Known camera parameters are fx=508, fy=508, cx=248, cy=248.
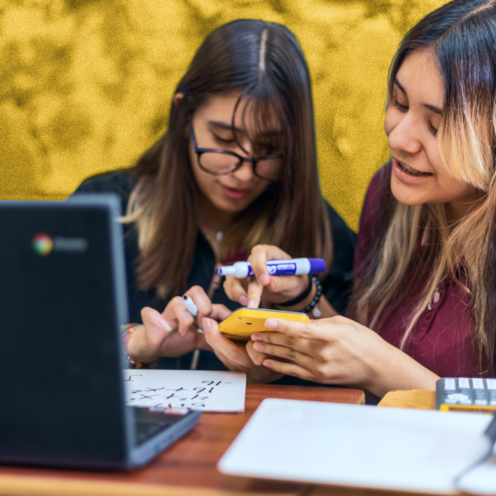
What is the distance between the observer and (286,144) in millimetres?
1183

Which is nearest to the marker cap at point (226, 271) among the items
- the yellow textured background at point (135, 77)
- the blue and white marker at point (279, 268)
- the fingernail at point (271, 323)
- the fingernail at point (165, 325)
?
the blue and white marker at point (279, 268)

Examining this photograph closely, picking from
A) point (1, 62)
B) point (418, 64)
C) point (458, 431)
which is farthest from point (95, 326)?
point (1, 62)

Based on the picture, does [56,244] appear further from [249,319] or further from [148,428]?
[249,319]

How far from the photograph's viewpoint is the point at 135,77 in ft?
5.01

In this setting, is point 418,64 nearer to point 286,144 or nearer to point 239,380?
point 286,144

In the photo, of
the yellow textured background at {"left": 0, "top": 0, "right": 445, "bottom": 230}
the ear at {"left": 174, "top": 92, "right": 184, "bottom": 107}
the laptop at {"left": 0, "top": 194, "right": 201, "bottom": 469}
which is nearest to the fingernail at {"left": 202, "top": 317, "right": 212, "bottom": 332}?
the laptop at {"left": 0, "top": 194, "right": 201, "bottom": 469}

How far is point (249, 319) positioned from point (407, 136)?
46 cm

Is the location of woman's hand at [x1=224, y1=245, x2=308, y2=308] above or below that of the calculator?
above

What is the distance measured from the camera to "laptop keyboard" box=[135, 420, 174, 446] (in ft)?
1.42

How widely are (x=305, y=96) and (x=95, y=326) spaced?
3.11 feet

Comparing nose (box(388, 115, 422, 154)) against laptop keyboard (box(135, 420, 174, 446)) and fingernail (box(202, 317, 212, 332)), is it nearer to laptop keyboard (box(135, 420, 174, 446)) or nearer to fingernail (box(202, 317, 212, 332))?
fingernail (box(202, 317, 212, 332))

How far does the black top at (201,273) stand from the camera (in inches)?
49.4

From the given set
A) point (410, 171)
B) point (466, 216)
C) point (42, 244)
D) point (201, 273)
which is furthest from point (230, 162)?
→ point (42, 244)

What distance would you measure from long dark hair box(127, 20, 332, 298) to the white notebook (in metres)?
0.75
